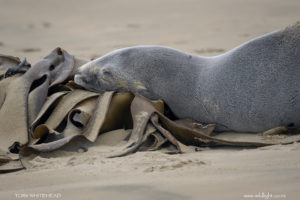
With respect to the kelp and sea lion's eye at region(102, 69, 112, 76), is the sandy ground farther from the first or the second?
sea lion's eye at region(102, 69, 112, 76)

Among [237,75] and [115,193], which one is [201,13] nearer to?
[237,75]

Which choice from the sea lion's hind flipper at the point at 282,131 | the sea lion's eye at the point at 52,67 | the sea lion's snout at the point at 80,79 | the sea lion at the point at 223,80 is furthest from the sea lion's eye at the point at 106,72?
the sea lion's hind flipper at the point at 282,131

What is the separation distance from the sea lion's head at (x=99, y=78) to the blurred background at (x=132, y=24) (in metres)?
3.32

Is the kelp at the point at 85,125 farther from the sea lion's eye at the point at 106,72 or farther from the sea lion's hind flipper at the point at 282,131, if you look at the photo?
the sea lion's eye at the point at 106,72

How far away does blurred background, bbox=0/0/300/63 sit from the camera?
8.56 meters

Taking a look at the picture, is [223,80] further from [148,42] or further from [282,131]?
[148,42]

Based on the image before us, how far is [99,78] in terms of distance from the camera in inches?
151

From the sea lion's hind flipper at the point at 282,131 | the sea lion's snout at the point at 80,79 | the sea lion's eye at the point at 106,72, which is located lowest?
the sea lion's hind flipper at the point at 282,131

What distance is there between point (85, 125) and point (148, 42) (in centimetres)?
572

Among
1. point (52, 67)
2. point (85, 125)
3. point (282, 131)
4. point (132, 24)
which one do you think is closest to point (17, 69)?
point (52, 67)

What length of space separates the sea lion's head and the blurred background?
3.32m

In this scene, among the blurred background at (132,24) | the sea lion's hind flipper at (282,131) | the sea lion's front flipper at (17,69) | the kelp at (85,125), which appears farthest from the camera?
the blurred background at (132,24)

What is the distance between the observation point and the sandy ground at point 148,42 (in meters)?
2.10

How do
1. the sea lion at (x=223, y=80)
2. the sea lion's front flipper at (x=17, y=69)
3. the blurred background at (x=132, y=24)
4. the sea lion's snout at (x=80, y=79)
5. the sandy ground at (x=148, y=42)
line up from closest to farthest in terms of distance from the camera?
the sandy ground at (x=148, y=42), the sea lion at (x=223, y=80), the sea lion's snout at (x=80, y=79), the sea lion's front flipper at (x=17, y=69), the blurred background at (x=132, y=24)
